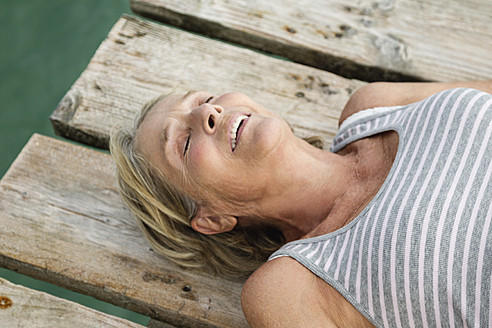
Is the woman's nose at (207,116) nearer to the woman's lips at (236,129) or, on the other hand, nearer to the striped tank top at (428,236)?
the woman's lips at (236,129)

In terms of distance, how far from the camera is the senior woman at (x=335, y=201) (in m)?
1.52

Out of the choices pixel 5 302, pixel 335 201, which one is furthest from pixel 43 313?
pixel 335 201

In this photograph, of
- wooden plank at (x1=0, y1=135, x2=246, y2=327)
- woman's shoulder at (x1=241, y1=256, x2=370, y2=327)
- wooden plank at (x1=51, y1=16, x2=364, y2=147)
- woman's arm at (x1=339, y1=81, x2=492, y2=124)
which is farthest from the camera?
wooden plank at (x1=51, y1=16, x2=364, y2=147)

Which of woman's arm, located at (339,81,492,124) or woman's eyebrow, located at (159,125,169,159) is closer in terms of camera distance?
woman's eyebrow, located at (159,125,169,159)

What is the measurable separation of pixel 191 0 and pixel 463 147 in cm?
178

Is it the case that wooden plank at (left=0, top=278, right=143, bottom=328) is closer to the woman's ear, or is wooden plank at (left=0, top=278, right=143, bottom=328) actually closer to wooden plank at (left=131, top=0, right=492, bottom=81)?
the woman's ear

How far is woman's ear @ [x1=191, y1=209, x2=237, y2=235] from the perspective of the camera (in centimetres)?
197

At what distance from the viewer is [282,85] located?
2.53 metres

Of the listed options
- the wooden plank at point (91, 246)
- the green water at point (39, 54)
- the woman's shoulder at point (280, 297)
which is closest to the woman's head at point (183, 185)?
the wooden plank at point (91, 246)

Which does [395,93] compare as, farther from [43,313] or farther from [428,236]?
[43,313]

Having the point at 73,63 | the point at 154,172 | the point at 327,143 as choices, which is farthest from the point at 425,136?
the point at 73,63

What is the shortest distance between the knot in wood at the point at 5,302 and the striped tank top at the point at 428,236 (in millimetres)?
1136

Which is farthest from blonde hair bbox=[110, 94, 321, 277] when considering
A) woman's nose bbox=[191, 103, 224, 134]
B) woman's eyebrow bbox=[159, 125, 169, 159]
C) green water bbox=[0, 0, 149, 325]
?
green water bbox=[0, 0, 149, 325]

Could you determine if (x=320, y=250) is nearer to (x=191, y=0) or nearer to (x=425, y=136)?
(x=425, y=136)
